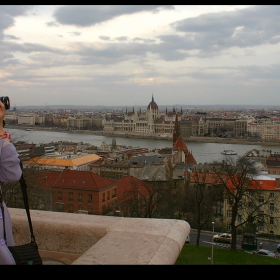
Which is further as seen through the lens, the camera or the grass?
the grass

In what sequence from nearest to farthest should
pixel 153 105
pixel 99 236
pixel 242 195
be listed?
1. pixel 99 236
2. pixel 242 195
3. pixel 153 105

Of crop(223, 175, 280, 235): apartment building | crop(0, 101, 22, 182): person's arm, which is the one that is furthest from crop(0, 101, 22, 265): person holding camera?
crop(223, 175, 280, 235): apartment building

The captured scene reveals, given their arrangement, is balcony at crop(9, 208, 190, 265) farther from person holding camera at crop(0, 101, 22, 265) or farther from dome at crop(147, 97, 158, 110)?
dome at crop(147, 97, 158, 110)

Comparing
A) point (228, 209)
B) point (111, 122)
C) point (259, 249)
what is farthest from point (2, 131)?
point (111, 122)

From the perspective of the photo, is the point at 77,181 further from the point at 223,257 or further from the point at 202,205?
the point at 223,257

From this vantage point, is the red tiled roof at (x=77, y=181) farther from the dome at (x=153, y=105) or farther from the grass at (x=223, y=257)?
the dome at (x=153, y=105)

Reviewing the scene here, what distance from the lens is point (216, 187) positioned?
28.5 feet

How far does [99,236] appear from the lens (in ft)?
3.87

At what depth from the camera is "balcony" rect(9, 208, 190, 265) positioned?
950 mm

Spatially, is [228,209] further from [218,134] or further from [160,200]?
[218,134]

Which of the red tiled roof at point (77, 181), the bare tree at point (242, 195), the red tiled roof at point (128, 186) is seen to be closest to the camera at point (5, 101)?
the bare tree at point (242, 195)

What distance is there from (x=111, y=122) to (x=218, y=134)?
14548 mm

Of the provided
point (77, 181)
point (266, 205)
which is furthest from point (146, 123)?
point (266, 205)

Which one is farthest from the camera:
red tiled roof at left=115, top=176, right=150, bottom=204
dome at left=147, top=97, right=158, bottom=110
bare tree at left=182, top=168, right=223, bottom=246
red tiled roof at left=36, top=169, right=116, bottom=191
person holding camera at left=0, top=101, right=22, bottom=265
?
dome at left=147, top=97, right=158, bottom=110
